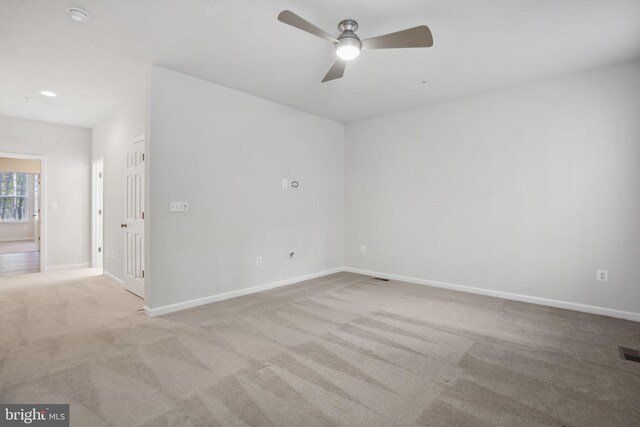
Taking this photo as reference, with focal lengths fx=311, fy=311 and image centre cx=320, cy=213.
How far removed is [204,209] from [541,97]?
14.0ft

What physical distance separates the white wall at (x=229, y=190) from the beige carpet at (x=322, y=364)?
1.82 feet

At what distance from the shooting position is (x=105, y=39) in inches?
111

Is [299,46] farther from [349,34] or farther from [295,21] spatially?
[295,21]

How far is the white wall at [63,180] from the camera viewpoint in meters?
5.41

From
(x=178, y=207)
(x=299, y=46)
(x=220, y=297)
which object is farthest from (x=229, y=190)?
(x=299, y=46)

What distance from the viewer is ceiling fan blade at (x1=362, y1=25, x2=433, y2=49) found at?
221 cm

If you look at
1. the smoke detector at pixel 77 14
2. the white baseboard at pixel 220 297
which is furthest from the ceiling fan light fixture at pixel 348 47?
the white baseboard at pixel 220 297

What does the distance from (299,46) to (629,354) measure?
3.82 m

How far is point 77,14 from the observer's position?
2.43 meters

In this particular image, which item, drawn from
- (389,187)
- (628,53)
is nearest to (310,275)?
(389,187)

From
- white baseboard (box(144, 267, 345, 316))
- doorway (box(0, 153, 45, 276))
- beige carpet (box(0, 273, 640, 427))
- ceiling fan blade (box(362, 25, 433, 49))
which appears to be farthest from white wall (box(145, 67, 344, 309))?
doorway (box(0, 153, 45, 276))

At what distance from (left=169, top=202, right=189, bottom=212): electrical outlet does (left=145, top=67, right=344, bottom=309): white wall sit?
53mm

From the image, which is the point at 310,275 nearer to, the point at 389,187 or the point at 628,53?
the point at 389,187

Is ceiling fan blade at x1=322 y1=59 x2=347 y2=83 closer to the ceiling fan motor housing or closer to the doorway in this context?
the ceiling fan motor housing
